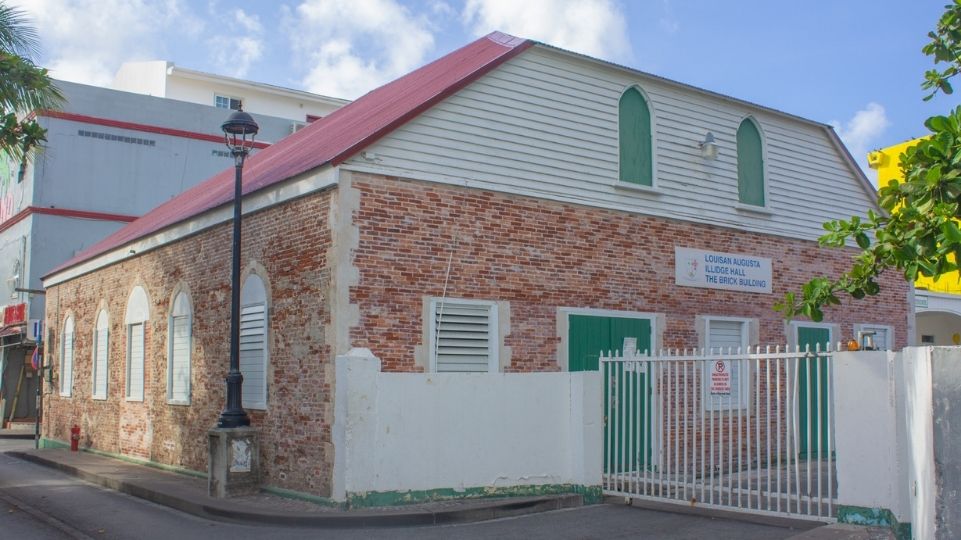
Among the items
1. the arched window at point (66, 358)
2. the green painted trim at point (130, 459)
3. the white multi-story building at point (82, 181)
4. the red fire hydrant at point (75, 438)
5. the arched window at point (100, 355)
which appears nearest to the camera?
the green painted trim at point (130, 459)

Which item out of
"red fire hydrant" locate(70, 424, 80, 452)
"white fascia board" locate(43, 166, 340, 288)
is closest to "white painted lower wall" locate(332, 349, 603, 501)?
"white fascia board" locate(43, 166, 340, 288)

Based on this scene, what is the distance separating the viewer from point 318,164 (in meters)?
12.1

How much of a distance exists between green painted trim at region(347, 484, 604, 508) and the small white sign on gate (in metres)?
1.99

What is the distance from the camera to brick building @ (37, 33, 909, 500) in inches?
479

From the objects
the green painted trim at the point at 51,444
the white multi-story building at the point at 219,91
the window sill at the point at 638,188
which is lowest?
the green painted trim at the point at 51,444

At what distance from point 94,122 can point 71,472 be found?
15.9m

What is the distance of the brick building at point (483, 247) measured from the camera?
12172mm

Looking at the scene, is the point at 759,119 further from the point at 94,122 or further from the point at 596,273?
the point at 94,122

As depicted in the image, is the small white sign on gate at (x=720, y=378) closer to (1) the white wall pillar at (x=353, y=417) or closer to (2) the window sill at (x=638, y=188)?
(1) the white wall pillar at (x=353, y=417)

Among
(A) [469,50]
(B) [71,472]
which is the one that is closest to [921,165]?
(A) [469,50]

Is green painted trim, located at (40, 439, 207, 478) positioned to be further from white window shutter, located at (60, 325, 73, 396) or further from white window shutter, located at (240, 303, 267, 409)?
white window shutter, located at (240, 303, 267, 409)

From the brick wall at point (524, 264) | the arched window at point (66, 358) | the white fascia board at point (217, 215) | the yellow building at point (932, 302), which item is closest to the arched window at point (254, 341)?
the white fascia board at point (217, 215)

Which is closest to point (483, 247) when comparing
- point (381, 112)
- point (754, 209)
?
point (381, 112)

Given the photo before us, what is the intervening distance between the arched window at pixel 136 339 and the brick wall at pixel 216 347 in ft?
0.75
